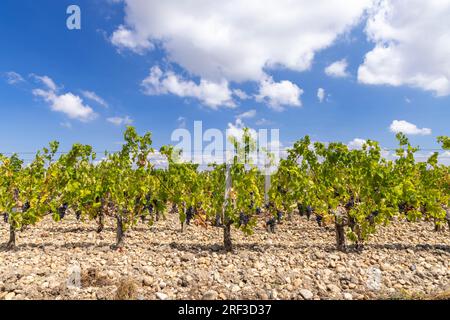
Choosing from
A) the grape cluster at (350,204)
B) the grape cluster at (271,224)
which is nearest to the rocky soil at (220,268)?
the grape cluster at (271,224)

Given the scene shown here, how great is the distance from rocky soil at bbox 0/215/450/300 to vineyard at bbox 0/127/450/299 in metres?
0.04

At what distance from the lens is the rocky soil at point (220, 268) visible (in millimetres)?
7031

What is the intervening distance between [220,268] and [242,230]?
1.84 meters

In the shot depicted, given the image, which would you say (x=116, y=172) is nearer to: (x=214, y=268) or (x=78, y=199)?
(x=78, y=199)

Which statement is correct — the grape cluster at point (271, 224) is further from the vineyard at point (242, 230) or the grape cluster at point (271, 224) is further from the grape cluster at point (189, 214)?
the grape cluster at point (189, 214)

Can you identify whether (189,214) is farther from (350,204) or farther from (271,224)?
(350,204)

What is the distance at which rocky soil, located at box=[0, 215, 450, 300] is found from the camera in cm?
703

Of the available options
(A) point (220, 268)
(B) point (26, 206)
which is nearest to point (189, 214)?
(A) point (220, 268)

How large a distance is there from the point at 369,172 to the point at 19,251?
11.2 m

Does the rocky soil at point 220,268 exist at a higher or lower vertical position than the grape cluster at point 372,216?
lower

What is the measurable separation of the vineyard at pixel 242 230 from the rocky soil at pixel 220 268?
39 mm

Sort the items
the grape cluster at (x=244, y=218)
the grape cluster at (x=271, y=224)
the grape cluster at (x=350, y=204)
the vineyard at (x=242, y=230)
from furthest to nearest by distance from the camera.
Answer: the grape cluster at (x=271, y=224)
the grape cluster at (x=350, y=204)
the grape cluster at (x=244, y=218)
the vineyard at (x=242, y=230)

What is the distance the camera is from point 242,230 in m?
9.99
